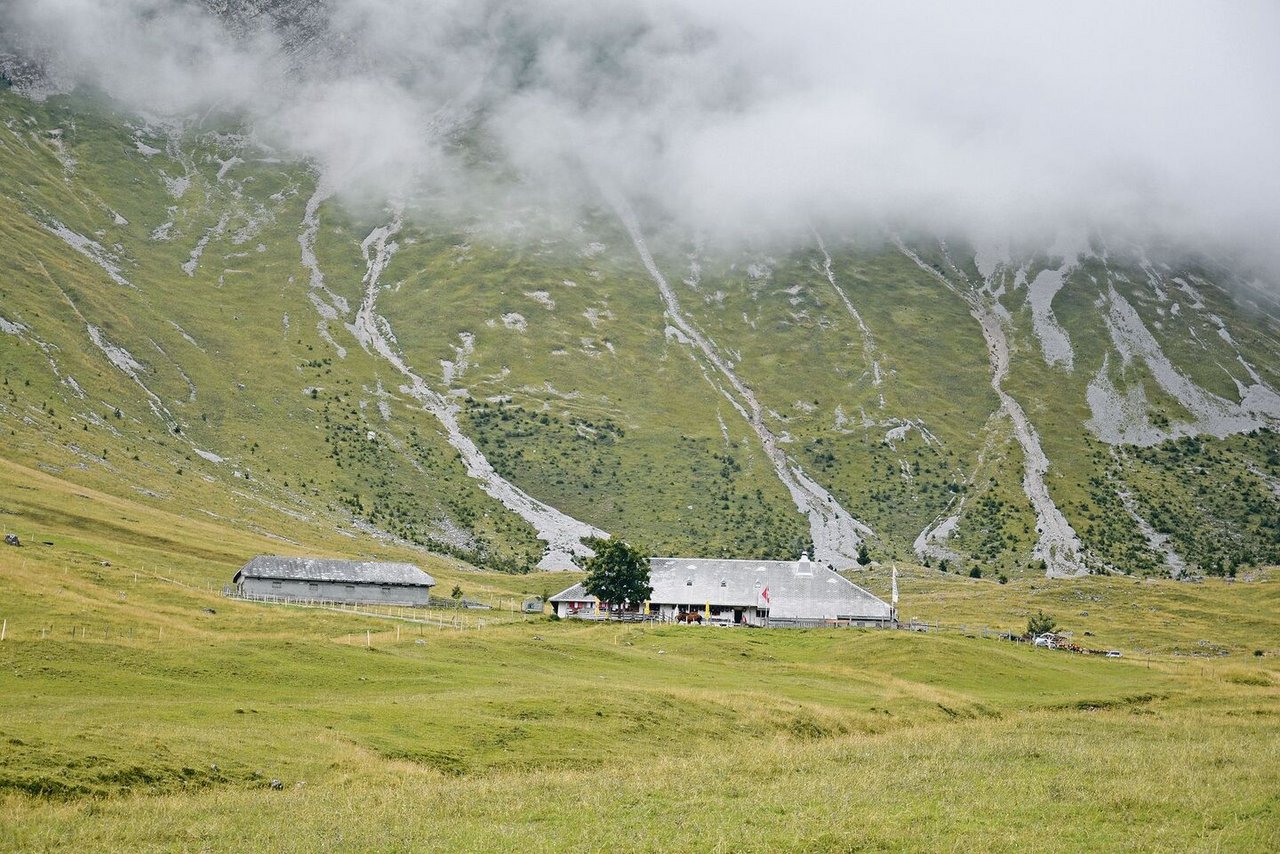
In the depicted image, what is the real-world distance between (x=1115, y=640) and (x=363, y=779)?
11725 centimetres

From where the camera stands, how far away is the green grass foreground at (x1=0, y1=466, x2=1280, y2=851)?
34.1 metres

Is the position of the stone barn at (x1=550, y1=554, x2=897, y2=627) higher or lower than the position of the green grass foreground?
higher

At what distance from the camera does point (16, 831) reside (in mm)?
32312

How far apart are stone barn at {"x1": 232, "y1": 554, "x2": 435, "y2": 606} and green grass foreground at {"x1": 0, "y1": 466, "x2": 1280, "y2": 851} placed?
18588mm

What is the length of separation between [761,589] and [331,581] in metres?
48.8

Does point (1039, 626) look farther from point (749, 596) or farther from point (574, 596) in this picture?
point (574, 596)

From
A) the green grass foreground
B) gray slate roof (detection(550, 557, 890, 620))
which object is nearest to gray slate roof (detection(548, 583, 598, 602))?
gray slate roof (detection(550, 557, 890, 620))

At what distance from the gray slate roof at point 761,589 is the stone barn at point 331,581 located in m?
16.8

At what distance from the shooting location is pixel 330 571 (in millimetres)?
132875

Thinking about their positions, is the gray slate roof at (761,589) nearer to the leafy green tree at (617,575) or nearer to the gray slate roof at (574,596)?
the gray slate roof at (574,596)

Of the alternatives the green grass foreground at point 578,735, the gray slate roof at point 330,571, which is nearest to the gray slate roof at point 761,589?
the gray slate roof at point 330,571

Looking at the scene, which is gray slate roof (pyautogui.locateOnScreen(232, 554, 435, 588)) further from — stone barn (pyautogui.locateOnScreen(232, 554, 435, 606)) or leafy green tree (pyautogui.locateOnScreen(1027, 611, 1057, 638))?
leafy green tree (pyautogui.locateOnScreen(1027, 611, 1057, 638))

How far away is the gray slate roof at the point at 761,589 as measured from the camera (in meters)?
134

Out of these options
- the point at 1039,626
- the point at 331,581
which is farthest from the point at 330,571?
the point at 1039,626
